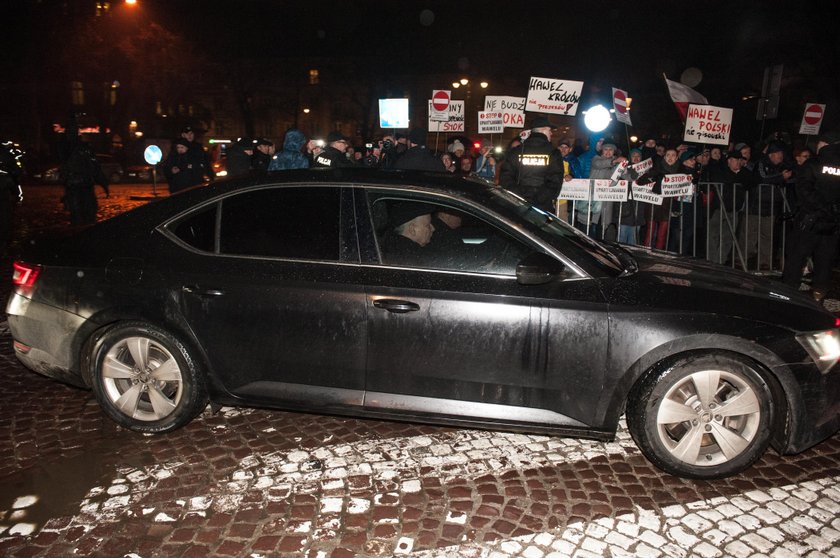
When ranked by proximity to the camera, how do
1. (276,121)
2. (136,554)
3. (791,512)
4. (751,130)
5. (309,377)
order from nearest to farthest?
(136,554), (791,512), (309,377), (751,130), (276,121)

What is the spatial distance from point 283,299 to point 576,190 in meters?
6.63

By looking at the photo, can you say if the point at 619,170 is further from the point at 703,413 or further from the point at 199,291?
the point at 199,291

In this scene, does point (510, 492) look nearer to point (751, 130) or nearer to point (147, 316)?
point (147, 316)

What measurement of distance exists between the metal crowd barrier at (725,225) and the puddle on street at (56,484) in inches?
281

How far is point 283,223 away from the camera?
3.72 m

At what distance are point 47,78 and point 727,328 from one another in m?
36.2

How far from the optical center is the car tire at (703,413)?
10.9ft

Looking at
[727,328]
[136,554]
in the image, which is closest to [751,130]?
[727,328]

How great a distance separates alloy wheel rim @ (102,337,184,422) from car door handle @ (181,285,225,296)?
1.43 ft

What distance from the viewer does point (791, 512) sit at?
10.4 ft

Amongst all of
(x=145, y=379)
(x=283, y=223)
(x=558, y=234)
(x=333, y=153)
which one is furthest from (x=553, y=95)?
(x=145, y=379)

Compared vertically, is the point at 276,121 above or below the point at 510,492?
above

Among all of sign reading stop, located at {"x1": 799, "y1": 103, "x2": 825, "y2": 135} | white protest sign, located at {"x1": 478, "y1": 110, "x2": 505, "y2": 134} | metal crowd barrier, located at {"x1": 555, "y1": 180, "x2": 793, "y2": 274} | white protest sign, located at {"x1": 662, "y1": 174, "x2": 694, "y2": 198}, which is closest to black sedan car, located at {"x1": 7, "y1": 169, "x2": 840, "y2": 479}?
white protest sign, located at {"x1": 662, "y1": 174, "x2": 694, "y2": 198}

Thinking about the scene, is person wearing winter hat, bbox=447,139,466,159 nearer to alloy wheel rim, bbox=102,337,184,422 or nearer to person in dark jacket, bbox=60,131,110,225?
person in dark jacket, bbox=60,131,110,225
